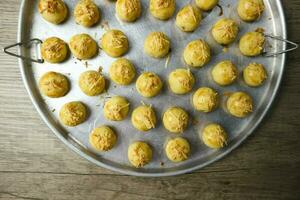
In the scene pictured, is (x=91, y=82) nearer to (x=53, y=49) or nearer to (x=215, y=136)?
(x=53, y=49)

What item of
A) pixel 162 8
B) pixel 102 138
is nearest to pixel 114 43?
pixel 162 8

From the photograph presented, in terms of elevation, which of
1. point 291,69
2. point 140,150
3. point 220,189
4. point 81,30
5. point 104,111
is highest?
point 81,30

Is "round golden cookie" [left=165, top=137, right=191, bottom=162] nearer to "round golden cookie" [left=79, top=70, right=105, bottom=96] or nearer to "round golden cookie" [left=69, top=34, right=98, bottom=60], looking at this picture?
"round golden cookie" [left=79, top=70, right=105, bottom=96]

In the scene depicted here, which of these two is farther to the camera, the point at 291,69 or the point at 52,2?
the point at 291,69

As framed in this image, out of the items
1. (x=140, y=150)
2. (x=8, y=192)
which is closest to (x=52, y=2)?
(x=140, y=150)

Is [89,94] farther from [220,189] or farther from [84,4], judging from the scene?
[220,189]

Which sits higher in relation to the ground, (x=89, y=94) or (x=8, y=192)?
(x=89, y=94)
